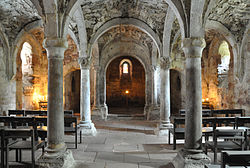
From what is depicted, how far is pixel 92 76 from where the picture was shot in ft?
42.5

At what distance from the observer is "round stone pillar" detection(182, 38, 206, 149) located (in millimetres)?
4129

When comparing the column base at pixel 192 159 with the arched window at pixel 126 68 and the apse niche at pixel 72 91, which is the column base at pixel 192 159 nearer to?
the apse niche at pixel 72 91

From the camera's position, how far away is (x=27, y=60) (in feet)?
36.6

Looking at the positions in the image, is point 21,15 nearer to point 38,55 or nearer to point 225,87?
point 38,55

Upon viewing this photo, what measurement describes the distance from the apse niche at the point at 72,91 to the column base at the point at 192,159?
1086 cm

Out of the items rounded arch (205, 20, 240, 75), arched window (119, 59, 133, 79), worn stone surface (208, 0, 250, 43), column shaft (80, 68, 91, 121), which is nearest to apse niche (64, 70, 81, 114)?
arched window (119, 59, 133, 79)

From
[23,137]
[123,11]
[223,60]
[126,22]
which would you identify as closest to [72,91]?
[126,22]

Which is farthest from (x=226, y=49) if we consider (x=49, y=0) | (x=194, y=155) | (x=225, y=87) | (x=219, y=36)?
(x=49, y=0)

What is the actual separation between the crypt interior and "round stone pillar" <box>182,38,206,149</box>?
20 millimetres

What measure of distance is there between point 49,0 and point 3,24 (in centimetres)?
492

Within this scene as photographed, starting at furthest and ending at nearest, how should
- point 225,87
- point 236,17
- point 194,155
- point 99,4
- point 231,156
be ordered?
point 225,87 → point 236,17 → point 99,4 → point 194,155 → point 231,156

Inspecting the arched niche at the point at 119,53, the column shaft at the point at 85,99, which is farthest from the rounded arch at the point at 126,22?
the arched niche at the point at 119,53

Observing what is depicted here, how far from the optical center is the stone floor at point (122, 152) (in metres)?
4.59

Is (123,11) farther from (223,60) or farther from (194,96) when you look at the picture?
(223,60)
